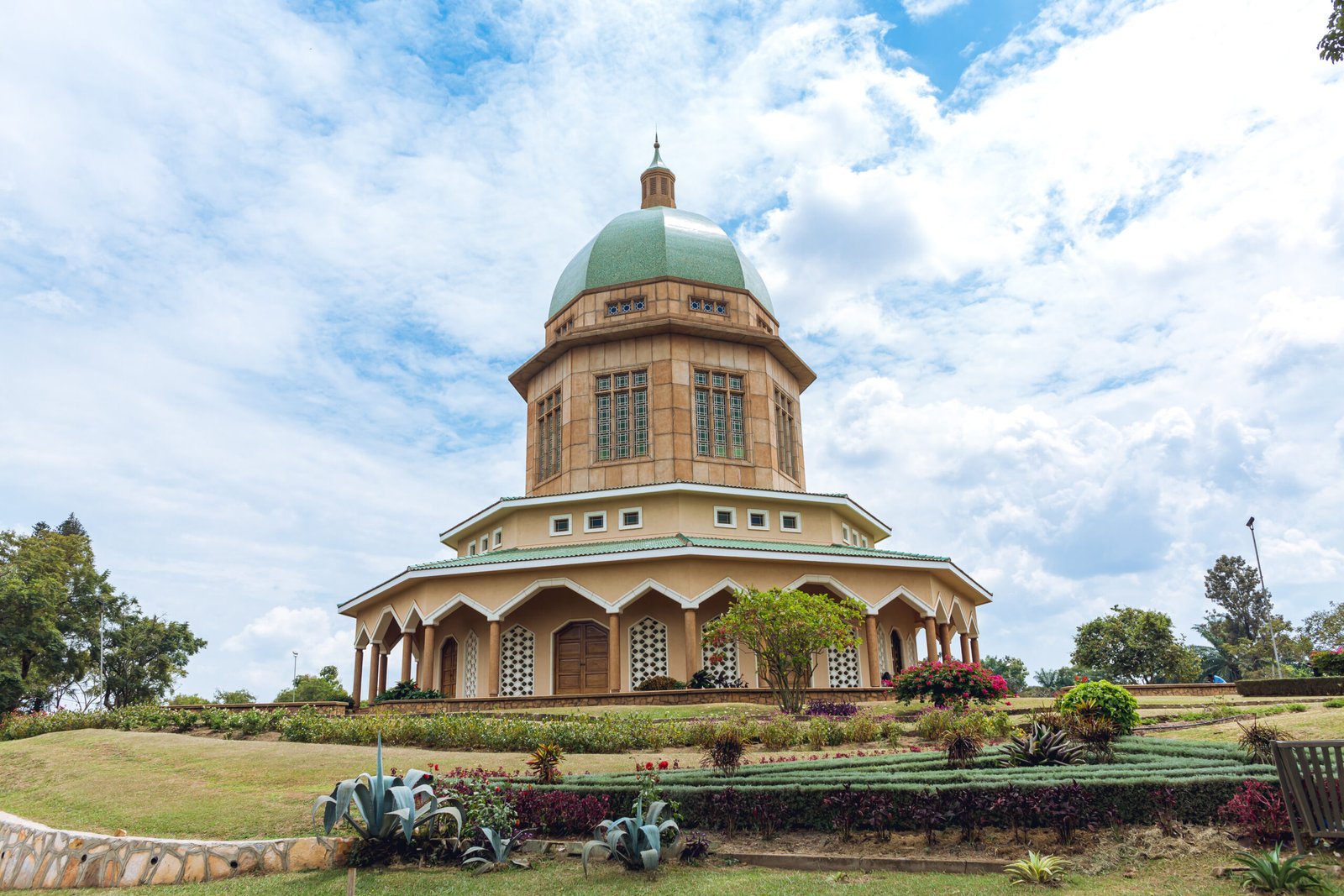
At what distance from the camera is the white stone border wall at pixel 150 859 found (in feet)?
34.8

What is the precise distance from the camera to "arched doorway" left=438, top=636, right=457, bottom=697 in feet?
105

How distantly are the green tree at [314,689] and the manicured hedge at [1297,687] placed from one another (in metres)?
37.7

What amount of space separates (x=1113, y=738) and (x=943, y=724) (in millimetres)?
3068

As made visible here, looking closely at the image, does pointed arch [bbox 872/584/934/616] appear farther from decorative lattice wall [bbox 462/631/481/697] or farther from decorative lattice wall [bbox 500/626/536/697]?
decorative lattice wall [bbox 462/631/481/697]

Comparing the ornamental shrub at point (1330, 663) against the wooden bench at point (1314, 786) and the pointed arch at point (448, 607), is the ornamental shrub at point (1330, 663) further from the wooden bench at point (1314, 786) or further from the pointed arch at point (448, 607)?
the pointed arch at point (448, 607)

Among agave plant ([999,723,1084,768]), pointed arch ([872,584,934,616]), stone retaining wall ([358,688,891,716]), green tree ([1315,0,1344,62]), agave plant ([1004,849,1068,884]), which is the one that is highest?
green tree ([1315,0,1344,62])

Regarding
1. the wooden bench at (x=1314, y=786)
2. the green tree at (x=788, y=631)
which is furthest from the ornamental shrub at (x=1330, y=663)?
the wooden bench at (x=1314, y=786)

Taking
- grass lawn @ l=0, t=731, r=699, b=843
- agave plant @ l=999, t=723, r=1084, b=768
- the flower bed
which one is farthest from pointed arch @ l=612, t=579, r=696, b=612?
agave plant @ l=999, t=723, r=1084, b=768

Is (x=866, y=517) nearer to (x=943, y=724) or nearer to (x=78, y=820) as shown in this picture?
(x=943, y=724)

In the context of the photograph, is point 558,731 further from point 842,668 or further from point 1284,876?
point 842,668

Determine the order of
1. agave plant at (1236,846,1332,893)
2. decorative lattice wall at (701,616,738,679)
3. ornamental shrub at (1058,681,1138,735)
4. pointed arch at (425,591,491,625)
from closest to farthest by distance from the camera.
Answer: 1. agave plant at (1236,846,1332,893)
2. ornamental shrub at (1058,681,1138,735)
3. decorative lattice wall at (701,616,738,679)
4. pointed arch at (425,591,491,625)

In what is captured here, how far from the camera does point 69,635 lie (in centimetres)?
4250

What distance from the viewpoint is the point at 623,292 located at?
3491 centimetres

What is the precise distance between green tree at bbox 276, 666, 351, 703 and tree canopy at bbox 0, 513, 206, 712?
5820mm
